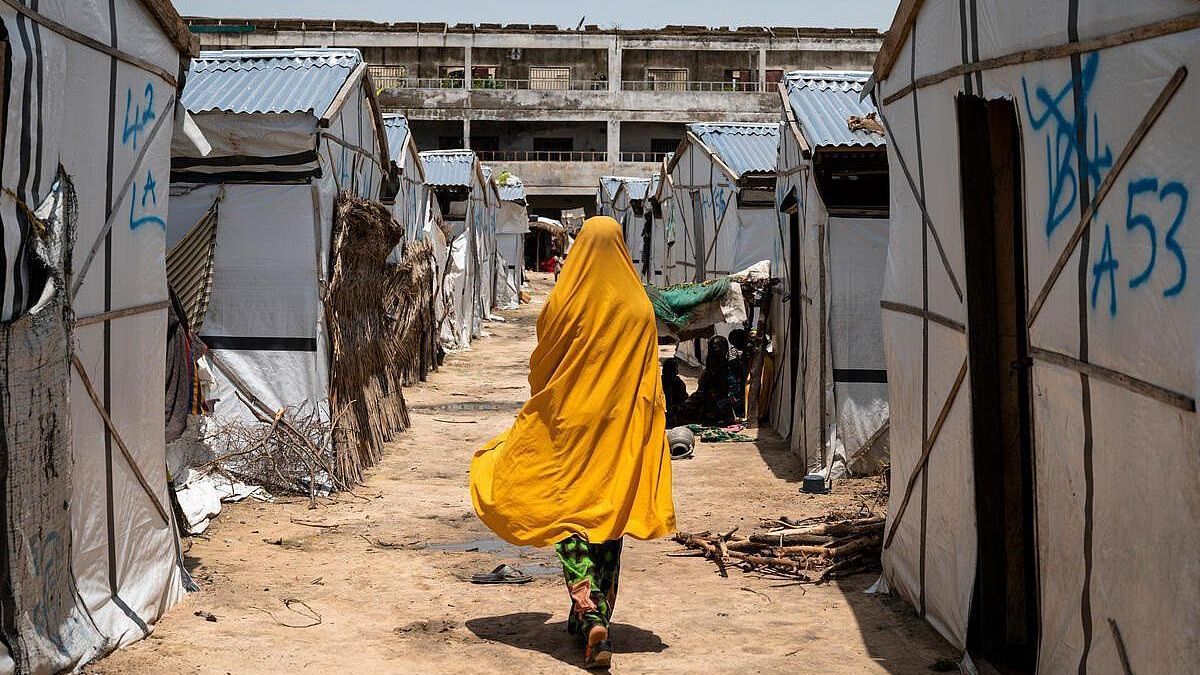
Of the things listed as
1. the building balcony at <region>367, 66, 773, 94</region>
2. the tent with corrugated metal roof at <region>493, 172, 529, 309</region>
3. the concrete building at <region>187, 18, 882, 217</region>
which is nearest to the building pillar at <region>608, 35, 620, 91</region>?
the concrete building at <region>187, 18, 882, 217</region>

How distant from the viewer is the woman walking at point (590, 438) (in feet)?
16.0

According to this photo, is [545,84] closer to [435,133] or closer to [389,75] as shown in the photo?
[435,133]

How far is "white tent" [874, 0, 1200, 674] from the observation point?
9.70 ft

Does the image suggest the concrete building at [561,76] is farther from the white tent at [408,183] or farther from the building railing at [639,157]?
the white tent at [408,183]

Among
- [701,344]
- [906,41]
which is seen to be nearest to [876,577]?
Answer: [906,41]

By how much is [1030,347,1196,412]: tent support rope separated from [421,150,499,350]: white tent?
14.5 m

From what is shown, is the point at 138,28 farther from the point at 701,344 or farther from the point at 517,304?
the point at 517,304

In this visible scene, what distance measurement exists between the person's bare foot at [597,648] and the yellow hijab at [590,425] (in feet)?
1.30

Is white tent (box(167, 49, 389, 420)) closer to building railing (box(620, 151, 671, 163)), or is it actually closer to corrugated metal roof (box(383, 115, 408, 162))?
corrugated metal roof (box(383, 115, 408, 162))

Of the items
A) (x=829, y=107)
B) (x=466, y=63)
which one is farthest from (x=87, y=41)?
(x=466, y=63)

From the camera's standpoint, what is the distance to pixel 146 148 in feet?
17.8

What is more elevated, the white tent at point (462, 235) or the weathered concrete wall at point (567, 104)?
the weathered concrete wall at point (567, 104)

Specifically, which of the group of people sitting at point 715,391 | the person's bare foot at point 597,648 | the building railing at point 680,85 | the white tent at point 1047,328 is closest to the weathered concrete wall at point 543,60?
the building railing at point 680,85

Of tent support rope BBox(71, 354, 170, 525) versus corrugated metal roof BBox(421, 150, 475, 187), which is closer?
tent support rope BBox(71, 354, 170, 525)
